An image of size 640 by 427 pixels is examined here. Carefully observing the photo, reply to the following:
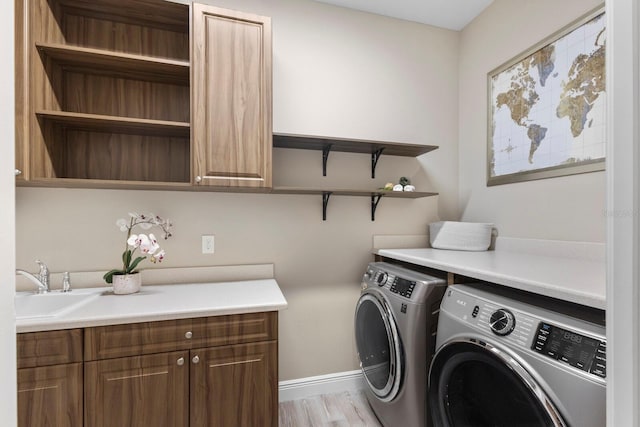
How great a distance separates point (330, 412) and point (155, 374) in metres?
1.13

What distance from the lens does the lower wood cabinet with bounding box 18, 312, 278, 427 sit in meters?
1.13

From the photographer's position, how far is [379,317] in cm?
165

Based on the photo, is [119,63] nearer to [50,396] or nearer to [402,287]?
[50,396]

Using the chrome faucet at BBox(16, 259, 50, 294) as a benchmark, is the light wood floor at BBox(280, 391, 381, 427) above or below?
below

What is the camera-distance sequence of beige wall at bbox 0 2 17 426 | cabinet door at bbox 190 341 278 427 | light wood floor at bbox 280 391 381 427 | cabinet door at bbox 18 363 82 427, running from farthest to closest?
light wood floor at bbox 280 391 381 427
cabinet door at bbox 190 341 278 427
cabinet door at bbox 18 363 82 427
beige wall at bbox 0 2 17 426

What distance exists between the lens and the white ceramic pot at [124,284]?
4.96 feet

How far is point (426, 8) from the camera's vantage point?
208 centimetres

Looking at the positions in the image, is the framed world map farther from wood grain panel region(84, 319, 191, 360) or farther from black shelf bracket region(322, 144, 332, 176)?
wood grain panel region(84, 319, 191, 360)

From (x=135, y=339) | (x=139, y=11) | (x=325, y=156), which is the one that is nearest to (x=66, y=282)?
(x=135, y=339)

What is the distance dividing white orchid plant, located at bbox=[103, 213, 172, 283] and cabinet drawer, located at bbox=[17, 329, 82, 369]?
0.45m

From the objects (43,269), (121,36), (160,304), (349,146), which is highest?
(121,36)

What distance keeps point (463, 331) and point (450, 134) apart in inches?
67.9

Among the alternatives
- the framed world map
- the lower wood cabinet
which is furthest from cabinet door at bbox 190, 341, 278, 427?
the framed world map

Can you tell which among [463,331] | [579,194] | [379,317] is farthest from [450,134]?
[463,331]
